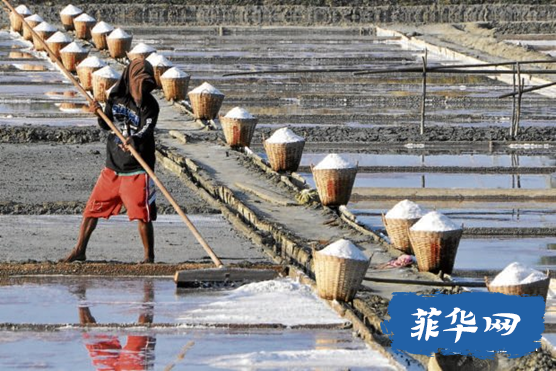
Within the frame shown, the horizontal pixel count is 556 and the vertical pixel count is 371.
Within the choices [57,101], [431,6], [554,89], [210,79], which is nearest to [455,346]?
[57,101]

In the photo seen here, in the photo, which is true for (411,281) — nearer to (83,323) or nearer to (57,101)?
(83,323)

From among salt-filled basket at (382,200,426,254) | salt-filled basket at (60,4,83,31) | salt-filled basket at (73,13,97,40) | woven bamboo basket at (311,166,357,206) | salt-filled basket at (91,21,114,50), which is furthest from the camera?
salt-filled basket at (60,4,83,31)

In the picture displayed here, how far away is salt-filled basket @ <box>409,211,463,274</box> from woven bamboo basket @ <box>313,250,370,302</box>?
992 mm

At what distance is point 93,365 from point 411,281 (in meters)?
2.78

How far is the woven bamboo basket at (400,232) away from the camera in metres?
13.3

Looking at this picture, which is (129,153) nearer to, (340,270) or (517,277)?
(340,270)

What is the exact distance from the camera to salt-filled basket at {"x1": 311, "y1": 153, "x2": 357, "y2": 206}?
15.5m

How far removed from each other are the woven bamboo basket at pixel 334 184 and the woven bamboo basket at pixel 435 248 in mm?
2865

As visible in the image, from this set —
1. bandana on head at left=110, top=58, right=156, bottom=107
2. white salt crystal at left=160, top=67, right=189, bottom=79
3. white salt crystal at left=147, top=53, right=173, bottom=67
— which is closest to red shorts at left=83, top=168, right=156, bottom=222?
bandana on head at left=110, top=58, right=156, bottom=107

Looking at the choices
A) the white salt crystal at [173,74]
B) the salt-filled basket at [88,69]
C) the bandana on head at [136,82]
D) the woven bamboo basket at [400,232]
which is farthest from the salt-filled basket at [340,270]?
the salt-filled basket at [88,69]

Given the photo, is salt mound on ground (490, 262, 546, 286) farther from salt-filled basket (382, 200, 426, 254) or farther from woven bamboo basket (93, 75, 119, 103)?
woven bamboo basket (93, 75, 119, 103)

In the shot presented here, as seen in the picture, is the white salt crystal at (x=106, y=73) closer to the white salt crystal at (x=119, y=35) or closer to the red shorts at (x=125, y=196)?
the white salt crystal at (x=119, y=35)

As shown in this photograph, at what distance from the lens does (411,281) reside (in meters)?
12.1

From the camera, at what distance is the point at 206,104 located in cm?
2245
